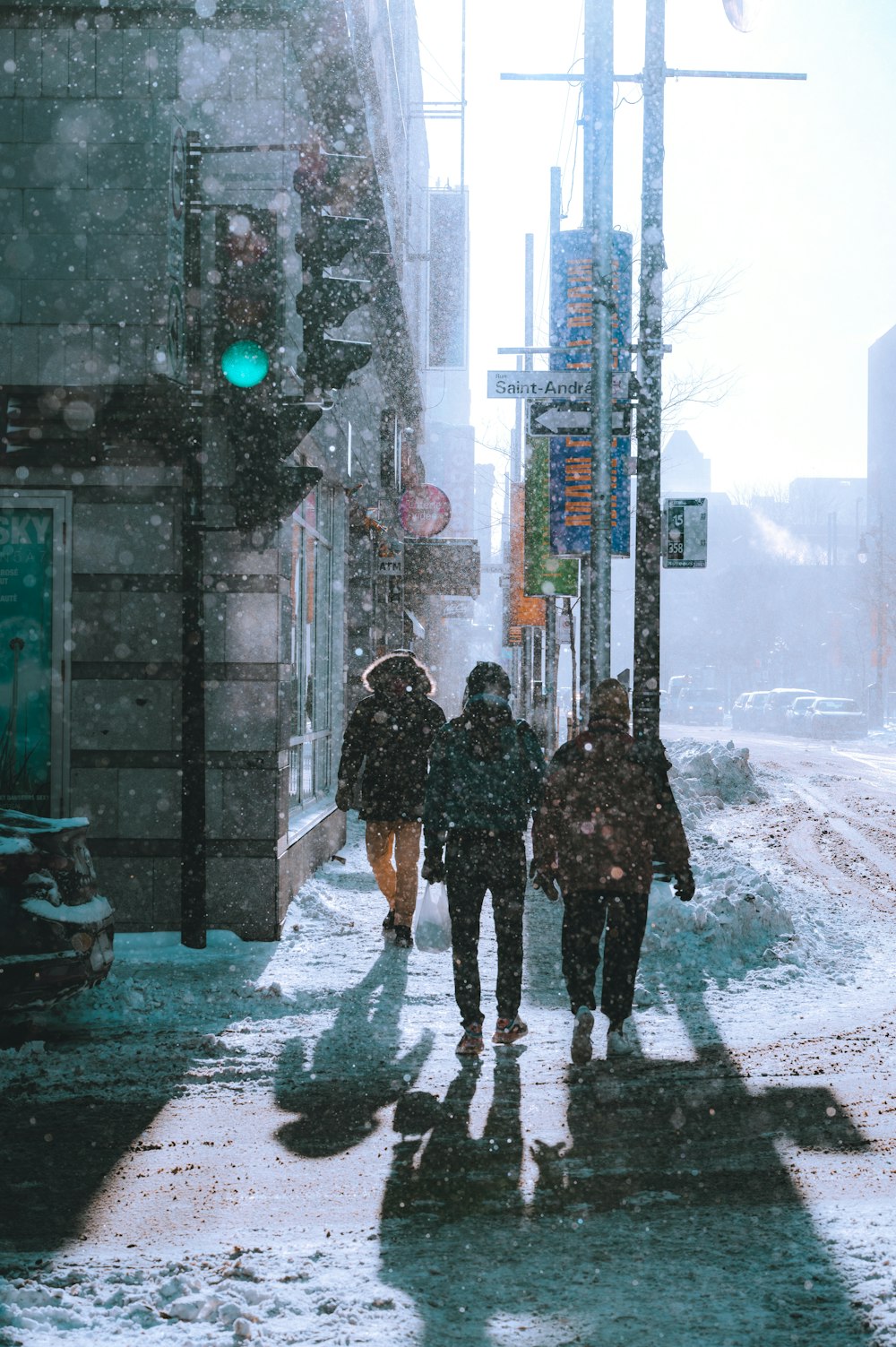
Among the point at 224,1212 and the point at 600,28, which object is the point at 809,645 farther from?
the point at 224,1212

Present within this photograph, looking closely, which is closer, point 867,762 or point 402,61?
point 402,61

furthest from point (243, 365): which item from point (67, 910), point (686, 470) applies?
point (686, 470)

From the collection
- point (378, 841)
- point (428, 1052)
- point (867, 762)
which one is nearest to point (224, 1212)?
point (428, 1052)

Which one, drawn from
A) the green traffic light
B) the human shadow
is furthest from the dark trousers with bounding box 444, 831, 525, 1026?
the green traffic light

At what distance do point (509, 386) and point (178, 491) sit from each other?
337 centimetres

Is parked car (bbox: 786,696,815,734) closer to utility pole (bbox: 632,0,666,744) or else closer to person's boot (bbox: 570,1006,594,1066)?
utility pole (bbox: 632,0,666,744)

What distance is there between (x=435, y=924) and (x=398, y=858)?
3.87 feet

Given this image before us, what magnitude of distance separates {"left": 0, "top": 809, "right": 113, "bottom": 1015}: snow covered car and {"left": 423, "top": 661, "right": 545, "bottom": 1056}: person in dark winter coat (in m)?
1.69

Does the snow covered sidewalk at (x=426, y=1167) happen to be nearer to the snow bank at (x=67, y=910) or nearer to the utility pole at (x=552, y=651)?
the snow bank at (x=67, y=910)

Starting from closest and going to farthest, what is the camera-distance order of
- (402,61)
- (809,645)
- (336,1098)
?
1. (336,1098)
2. (402,61)
3. (809,645)

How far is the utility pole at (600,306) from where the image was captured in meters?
10.7

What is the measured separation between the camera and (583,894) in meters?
6.15

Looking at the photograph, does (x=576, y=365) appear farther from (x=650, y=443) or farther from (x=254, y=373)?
(x=254, y=373)

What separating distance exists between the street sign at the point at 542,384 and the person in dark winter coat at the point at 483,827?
15.9 feet
